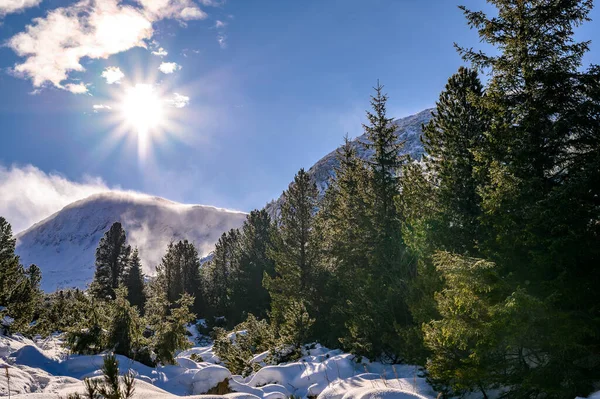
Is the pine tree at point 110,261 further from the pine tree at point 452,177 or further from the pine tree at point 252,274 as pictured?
the pine tree at point 452,177

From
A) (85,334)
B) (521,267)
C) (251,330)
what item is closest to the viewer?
(521,267)

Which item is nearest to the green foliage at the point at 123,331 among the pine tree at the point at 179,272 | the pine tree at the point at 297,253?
the pine tree at the point at 297,253

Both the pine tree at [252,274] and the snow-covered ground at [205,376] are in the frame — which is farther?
the pine tree at [252,274]

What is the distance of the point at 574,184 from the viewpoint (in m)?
6.89

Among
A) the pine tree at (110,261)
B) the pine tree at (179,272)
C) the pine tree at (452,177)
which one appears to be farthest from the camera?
the pine tree at (179,272)

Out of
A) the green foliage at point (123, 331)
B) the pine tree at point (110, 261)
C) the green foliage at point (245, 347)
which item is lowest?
the green foliage at point (245, 347)

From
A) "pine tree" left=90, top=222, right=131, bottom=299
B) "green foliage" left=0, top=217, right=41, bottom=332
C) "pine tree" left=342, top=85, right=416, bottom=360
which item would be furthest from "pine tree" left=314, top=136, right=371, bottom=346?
"pine tree" left=90, top=222, right=131, bottom=299

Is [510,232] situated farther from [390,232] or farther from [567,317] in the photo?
[390,232]

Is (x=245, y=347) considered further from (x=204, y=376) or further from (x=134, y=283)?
(x=134, y=283)

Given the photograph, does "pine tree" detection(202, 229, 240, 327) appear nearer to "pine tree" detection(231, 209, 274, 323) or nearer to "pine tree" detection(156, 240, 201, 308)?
"pine tree" detection(231, 209, 274, 323)

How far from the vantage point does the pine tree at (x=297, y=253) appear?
24.0 meters

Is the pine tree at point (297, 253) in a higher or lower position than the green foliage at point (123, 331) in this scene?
higher

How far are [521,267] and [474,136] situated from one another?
6.18 metres

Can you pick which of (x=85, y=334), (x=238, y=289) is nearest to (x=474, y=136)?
(x=85, y=334)
